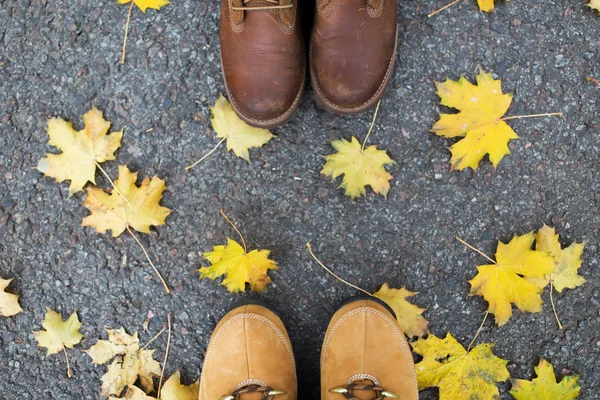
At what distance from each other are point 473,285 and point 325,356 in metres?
0.59

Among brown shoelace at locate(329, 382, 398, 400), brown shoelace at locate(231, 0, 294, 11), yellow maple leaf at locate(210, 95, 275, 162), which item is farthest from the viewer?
yellow maple leaf at locate(210, 95, 275, 162)

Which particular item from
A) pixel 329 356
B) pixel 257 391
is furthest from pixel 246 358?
pixel 329 356

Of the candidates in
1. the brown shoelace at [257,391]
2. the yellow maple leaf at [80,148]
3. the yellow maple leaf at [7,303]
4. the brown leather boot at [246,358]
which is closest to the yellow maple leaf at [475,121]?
the brown leather boot at [246,358]

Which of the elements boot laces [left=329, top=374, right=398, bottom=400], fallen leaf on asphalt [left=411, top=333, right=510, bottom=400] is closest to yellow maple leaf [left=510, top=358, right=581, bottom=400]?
fallen leaf on asphalt [left=411, top=333, right=510, bottom=400]

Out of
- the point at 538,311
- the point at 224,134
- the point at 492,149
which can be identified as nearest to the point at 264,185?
the point at 224,134

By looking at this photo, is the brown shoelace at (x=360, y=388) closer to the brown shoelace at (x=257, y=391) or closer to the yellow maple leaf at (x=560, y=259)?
the brown shoelace at (x=257, y=391)

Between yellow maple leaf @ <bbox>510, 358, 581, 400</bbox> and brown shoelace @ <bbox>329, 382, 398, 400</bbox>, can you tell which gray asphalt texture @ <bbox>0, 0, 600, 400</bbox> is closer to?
yellow maple leaf @ <bbox>510, 358, 581, 400</bbox>

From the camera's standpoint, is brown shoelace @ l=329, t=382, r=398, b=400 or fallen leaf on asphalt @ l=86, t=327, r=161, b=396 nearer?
brown shoelace @ l=329, t=382, r=398, b=400

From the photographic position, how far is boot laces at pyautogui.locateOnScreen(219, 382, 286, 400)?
1.61 m

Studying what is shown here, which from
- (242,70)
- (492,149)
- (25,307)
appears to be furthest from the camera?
(25,307)

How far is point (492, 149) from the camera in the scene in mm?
1669

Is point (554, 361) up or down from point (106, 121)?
down

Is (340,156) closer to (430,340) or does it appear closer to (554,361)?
(430,340)

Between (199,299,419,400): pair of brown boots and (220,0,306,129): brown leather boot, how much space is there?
70 cm
